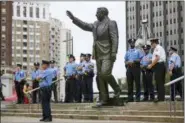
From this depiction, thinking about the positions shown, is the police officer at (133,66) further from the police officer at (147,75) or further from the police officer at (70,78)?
the police officer at (70,78)

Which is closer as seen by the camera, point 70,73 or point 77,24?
point 77,24

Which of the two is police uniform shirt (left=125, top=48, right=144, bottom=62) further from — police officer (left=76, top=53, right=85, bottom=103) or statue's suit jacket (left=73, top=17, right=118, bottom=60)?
police officer (left=76, top=53, right=85, bottom=103)

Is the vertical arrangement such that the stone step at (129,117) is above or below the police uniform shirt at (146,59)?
below

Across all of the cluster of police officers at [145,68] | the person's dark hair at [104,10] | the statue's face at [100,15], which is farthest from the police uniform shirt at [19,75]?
the person's dark hair at [104,10]

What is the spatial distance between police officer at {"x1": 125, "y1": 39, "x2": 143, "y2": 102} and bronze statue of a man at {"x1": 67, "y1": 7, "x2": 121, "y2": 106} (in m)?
1.44

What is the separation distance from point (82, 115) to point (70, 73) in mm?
5096

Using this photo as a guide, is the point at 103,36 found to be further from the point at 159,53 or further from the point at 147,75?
the point at 147,75

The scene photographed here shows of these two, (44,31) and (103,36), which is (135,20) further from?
(103,36)

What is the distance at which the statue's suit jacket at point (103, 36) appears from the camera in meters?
13.3

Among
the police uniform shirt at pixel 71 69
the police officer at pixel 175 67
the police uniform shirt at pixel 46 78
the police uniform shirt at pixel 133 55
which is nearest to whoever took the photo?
the police uniform shirt at pixel 46 78

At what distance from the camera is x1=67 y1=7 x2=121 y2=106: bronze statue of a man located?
1323cm

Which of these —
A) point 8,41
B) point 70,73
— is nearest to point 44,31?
point 8,41

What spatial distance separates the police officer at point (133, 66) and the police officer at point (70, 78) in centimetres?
352

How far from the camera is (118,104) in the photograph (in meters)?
13.6
